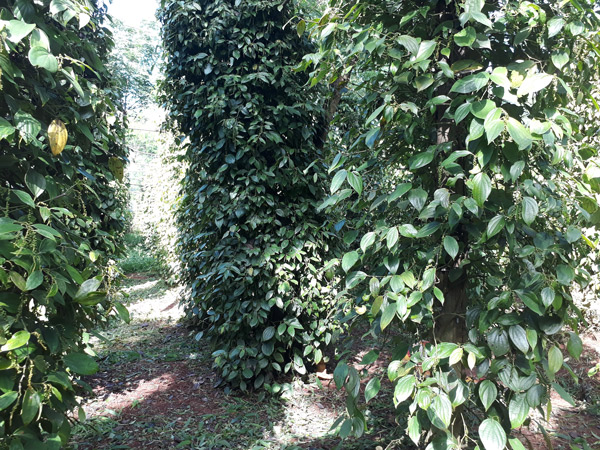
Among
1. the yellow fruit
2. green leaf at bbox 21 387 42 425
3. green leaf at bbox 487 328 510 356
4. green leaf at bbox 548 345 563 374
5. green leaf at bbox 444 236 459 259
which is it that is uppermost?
the yellow fruit

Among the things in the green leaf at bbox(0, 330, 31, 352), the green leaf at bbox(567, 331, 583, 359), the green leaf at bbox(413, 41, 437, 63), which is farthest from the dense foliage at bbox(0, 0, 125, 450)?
the green leaf at bbox(567, 331, 583, 359)

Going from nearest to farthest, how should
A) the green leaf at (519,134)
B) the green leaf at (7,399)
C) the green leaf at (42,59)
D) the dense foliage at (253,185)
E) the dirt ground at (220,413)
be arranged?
1. the green leaf at (7,399)
2. the green leaf at (42,59)
3. the green leaf at (519,134)
4. the dirt ground at (220,413)
5. the dense foliage at (253,185)

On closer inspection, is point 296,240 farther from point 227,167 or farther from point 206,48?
point 206,48

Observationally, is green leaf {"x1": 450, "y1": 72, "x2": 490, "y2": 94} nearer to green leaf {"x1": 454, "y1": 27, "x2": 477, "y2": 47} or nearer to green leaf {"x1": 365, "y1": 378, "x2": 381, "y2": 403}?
green leaf {"x1": 454, "y1": 27, "x2": 477, "y2": 47}

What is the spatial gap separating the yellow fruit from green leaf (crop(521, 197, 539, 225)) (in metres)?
1.29

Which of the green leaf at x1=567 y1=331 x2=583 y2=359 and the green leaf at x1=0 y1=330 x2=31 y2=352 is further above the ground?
the green leaf at x1=0 y1=330 x2=31 y2=352

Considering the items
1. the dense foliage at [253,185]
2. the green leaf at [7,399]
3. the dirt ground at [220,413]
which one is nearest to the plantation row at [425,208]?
the green leaf at [7,399]

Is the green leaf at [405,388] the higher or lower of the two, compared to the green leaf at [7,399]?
lower

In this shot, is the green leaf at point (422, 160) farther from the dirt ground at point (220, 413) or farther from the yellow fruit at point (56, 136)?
the dirt ground at point (220, 413)

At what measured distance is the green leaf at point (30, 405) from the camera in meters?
0.84

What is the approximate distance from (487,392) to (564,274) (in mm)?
401

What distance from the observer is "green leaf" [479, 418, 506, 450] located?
3.48 ft

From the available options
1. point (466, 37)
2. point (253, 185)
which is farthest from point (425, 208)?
point (253, 185)

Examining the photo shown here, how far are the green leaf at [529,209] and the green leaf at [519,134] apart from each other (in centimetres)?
16
